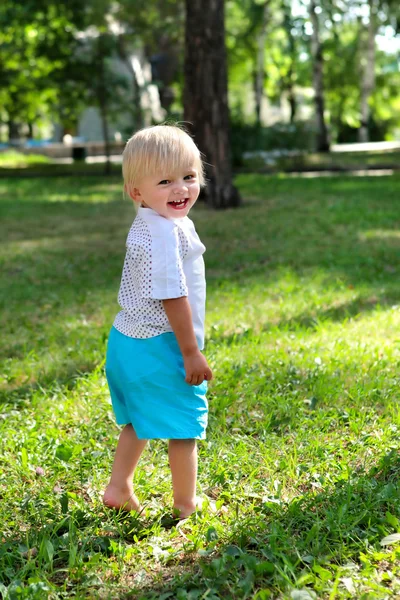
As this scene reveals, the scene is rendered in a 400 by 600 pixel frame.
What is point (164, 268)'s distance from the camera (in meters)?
2.62

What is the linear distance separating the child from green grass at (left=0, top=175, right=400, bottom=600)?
0.34 meters

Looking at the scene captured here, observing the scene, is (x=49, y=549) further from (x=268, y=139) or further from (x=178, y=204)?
(x=268, y=139)

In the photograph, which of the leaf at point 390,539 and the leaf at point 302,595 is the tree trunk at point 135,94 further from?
the leaf at point 302,595

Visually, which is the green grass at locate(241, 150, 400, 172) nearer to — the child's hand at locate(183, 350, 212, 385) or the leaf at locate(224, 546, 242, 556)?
Result: the child's hand at locate(183, 350, 212, 385)

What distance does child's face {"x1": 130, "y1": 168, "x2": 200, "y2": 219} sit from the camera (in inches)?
106

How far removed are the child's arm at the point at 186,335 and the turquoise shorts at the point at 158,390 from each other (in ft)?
0.25

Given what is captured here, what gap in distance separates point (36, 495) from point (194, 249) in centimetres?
118

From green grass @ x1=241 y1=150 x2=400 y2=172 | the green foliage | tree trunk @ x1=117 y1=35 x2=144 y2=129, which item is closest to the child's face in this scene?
green grass @ x1=241 y1=150 x2=400 y2=172

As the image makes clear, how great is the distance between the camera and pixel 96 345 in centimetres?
504

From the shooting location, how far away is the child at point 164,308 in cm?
264

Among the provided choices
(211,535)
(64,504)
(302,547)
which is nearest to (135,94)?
(64,504)

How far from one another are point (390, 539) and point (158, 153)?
1499mm

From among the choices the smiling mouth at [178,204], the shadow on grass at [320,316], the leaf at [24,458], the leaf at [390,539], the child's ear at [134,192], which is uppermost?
the child's ear at [134,192]

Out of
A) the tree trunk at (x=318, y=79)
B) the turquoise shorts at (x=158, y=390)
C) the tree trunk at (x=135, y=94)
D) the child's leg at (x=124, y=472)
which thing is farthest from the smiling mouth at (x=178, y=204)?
the tree trunk at (x=318, y=79)
